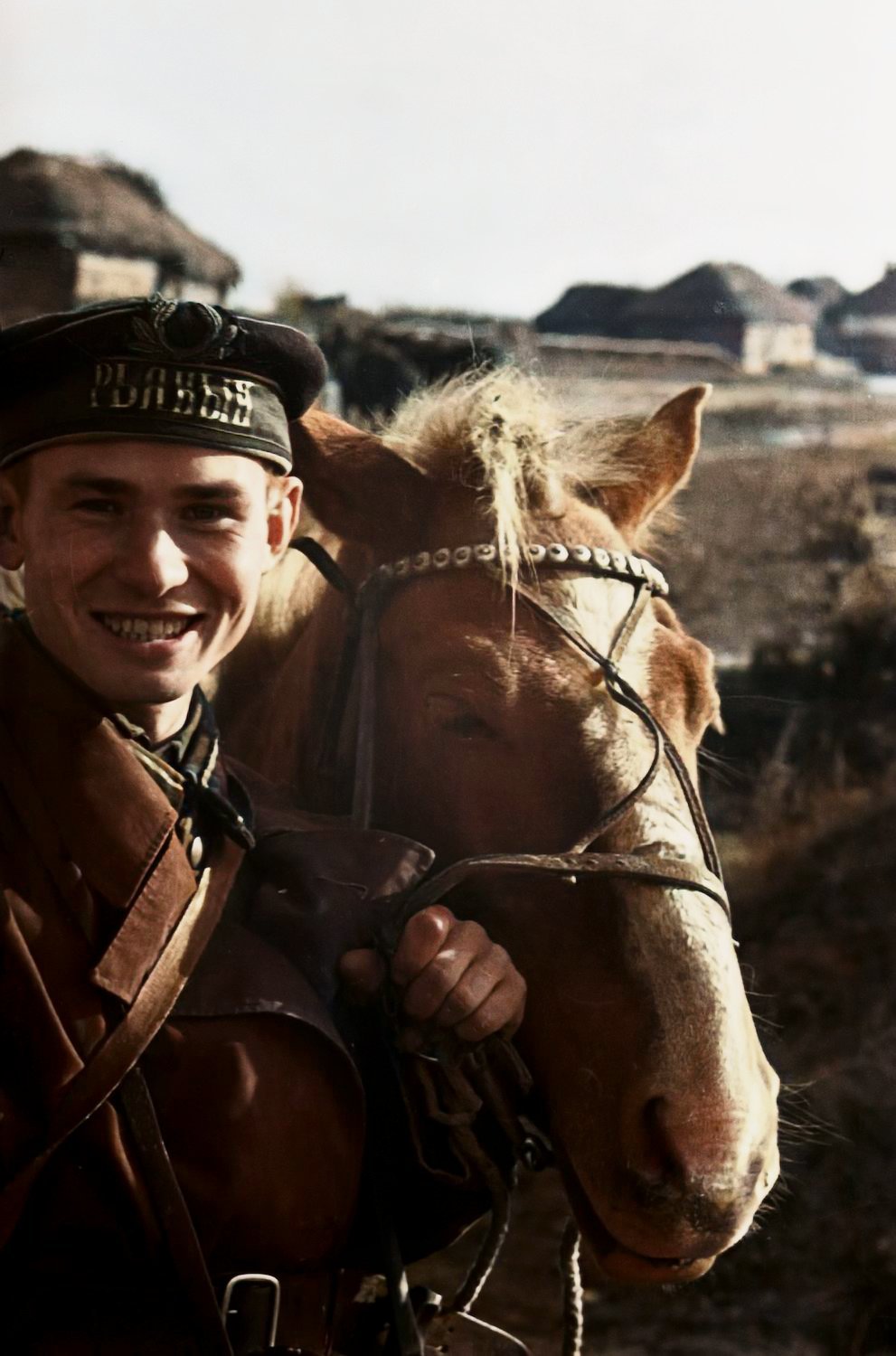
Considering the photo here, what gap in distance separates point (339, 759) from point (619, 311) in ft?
2.51

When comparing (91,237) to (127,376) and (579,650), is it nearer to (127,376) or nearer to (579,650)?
(127,376)

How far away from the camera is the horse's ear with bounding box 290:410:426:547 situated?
1742 millimetres

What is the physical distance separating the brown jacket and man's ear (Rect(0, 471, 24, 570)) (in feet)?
0.27

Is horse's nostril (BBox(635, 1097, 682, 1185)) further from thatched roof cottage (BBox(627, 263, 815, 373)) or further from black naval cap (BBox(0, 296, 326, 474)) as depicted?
thatched roof cottage (BBox(627, 263, 815, 373))

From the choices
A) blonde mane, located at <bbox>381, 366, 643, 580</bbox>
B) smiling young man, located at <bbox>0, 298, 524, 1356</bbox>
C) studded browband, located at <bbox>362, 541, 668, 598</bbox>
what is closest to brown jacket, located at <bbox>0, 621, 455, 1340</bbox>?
smiling young man, located at <bbox>0, 298, 524, 1356</bbox>

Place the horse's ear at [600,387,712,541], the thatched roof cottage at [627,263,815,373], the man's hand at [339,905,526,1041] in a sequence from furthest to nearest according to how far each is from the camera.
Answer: the thatched roof cottage at [627,263,815,373] < the horse's ear at [600,387,712,541] < the man's hand at [339,905,526,1041]

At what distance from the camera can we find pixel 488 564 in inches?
67.0

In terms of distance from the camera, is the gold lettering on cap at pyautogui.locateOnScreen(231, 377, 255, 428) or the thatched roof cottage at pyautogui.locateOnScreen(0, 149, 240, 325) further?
the thatched roof cottage at pyautogui.locateOnScreen(0, 149, 240, 325)

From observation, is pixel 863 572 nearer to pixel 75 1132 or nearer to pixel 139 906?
pixel 139 906

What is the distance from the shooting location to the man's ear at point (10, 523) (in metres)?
1.56

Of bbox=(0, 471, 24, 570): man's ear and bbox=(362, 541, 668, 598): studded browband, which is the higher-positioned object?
bbox=(0, 471, 24, 570): man's ear

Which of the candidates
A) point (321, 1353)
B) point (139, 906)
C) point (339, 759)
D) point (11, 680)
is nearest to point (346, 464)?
point (339, 759)

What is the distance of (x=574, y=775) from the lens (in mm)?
1632

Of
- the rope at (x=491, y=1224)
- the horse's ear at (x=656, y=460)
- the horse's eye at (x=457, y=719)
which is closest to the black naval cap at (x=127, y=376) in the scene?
the horse's eye at (x=457, y=719)
